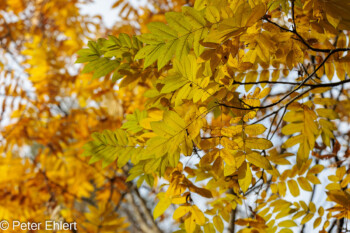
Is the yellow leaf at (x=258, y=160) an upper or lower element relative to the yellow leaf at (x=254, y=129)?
lower

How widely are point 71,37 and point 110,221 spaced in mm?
2233

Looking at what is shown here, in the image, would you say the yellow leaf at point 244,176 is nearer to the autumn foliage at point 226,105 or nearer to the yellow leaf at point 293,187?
the autumn foliage at point 226,105

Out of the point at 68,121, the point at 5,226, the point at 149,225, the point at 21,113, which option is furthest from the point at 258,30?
the point at 21,113

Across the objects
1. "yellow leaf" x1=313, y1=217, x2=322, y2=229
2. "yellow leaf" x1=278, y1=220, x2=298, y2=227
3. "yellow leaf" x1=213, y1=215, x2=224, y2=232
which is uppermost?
"yellow leaf" x1=213, y1=215, x2=224, y2=232

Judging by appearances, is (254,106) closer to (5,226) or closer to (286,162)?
(286,162)

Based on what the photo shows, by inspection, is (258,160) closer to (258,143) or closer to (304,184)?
(258,143)

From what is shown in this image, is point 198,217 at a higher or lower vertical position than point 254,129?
lower

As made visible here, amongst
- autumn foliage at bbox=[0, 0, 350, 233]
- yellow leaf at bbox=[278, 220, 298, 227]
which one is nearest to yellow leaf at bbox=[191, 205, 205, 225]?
autumn foliage at bbox=[0, 0, 350, 233]

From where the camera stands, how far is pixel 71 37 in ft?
11.3

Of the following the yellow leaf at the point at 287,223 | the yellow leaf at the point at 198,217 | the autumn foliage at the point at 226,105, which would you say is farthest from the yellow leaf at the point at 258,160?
the yellow leaf at the point at 287,223

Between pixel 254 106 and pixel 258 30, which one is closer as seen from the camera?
pixel 258 30

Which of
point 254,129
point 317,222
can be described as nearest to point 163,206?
point 254,129

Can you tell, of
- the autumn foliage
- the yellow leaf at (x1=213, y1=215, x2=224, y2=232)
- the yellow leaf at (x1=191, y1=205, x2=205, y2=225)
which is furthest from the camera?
the yellow leaf at (x1=213, y1=215, x2=224, y2=232)

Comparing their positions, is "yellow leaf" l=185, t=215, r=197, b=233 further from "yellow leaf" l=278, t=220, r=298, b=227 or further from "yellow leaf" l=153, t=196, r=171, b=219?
"yellow leaf" l=278, t=220, r=298, b=227
